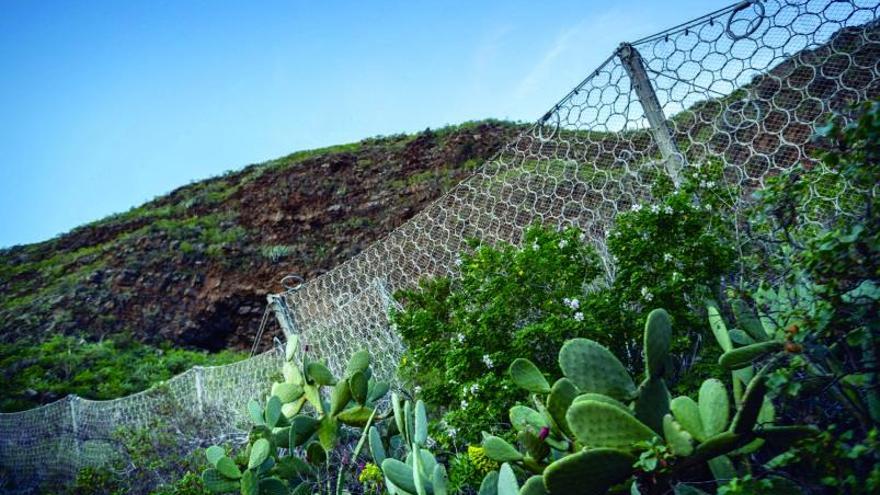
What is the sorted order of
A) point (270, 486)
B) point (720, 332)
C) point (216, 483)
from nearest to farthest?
1. point (720, 332)
2. point (270, 486)
3. point (216, 483)

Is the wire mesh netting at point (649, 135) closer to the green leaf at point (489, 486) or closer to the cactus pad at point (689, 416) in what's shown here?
the cactus pad at point (689, 416)

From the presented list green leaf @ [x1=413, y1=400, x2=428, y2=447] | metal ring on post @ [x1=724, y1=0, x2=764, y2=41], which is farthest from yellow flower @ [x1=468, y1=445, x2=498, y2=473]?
metal ring on post @ [x1=724, y1=0, x2=764, y2=41]

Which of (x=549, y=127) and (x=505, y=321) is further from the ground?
(x=549, y=127)

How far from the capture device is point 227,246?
45.0ft

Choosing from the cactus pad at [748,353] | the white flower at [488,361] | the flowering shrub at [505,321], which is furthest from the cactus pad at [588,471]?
the white flower at [488,361]

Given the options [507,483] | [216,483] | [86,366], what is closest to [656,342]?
[507,483]

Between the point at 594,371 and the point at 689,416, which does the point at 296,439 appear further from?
the point at 689,416

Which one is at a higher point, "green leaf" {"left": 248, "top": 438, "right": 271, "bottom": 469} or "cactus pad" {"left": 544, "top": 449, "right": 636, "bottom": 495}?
"green leaf" {"left": 248, "top": 438, "right": 271, "bottom": 469}

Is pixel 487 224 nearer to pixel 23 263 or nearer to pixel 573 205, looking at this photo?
pixel 573 205

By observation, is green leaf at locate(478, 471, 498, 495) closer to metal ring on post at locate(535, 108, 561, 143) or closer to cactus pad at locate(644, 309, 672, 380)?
cactus pad at locate(644, 309, 672, 380)

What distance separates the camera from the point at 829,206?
7.95ft

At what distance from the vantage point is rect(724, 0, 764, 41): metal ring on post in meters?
2.76

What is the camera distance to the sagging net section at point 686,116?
260 cm

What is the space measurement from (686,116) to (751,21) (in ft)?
1.58
